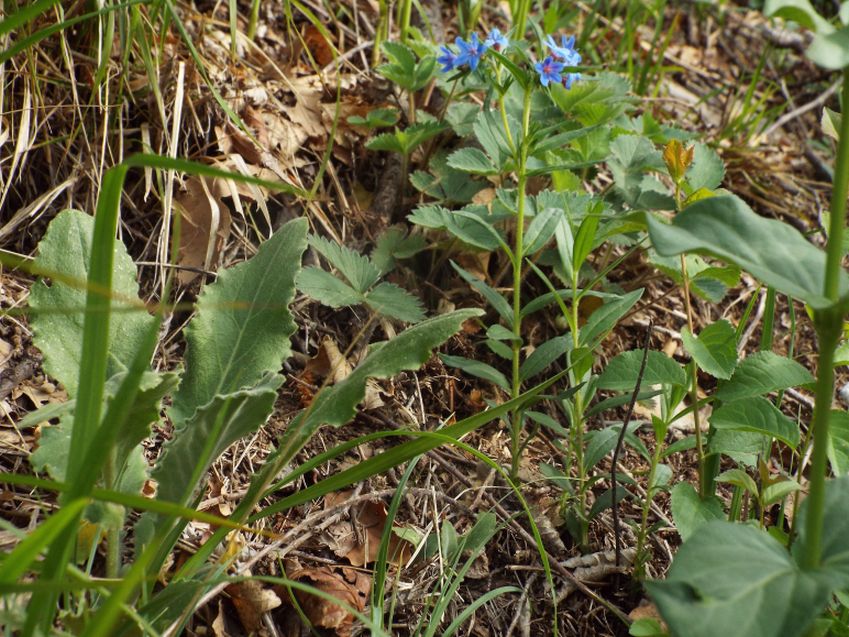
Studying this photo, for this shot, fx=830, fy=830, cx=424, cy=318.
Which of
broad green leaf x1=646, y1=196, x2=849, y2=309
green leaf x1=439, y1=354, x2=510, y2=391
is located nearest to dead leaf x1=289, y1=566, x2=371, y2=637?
green leaf x1=439, y1=354, x2=510, y2=391

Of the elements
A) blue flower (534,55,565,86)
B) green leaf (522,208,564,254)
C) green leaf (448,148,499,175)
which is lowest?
green leaf (522,208,564,254)

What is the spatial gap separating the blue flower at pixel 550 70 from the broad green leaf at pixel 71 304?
3.47 feet

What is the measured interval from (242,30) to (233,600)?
1884 millimetres

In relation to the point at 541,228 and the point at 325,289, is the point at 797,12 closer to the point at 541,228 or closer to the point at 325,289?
the point at 541,228

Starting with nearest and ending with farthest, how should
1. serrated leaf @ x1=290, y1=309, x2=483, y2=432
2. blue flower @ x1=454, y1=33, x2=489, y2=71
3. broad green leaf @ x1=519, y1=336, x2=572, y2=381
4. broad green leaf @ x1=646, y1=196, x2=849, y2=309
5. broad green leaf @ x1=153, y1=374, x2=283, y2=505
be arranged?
broad green leaf @ x1=646, y1=196, x2=849, y2=309 → broad green leaf @ x1=153, y1=374, x2=283, y2=505 → serrated leaf @ x1=290, y1=309, x2=483, y2=432 → broad green leaf @ x1=519, y1=336, x2=572, y2=381 → blue flower @ x1=454, y1=33, x2=489, y2=71

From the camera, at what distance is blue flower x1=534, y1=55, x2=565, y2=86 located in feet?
6.52

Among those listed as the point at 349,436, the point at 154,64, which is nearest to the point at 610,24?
the point at 154,64

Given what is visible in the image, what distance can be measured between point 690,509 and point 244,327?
934mm

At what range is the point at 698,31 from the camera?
4129mm

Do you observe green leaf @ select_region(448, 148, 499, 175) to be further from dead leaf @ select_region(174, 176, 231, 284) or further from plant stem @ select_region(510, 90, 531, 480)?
dead leaf @ select_region(174, 176, 231, 284)

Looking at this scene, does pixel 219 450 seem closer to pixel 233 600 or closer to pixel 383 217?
pixel 233 600

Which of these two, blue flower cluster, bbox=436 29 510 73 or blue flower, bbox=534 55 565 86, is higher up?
blue flower cluster, bbox=436 29 510 73

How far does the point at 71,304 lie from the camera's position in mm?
1488

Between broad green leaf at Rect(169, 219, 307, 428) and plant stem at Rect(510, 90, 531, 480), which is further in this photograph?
plant stem at Rect(510, 90, 531, 480)
